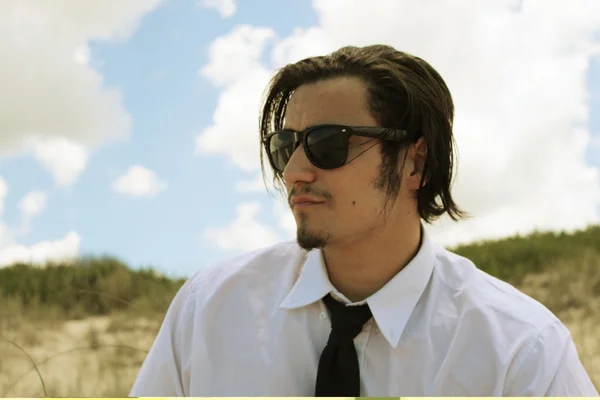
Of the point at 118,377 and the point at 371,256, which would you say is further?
the point at 118,377

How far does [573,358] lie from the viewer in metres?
2.87

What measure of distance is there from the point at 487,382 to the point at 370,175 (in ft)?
3.25

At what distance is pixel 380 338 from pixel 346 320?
16 cm

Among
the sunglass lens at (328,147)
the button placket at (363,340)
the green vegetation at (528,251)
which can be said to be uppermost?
the sunglass lens at (328,147)

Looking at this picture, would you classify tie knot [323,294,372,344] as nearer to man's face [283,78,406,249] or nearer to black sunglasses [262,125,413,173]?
man's face [283,78,406,249]

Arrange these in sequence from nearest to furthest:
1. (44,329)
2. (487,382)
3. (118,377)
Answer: (487,382)
(118,377)
(44,329)

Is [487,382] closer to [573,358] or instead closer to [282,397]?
[573,358]

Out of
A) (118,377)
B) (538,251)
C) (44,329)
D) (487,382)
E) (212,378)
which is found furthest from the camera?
(538,251)

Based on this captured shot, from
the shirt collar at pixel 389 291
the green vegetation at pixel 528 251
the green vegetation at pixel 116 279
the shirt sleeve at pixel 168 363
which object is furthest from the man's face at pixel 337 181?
the green vegetation at pixel 528 251

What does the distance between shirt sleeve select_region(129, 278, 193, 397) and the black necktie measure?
0.65 meters

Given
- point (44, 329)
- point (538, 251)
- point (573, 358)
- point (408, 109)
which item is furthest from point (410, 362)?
point (538, 251)

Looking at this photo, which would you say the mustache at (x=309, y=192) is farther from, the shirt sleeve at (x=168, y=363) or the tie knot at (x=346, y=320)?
the shirt sleeve at (x=168, y=363)

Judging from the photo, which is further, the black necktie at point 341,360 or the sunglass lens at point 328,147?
the sunglass lens at point 328,147

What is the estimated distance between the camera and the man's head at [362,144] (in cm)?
296
